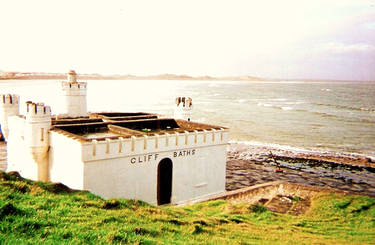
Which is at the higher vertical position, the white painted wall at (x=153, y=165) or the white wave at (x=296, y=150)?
the white painted wall at (x=153, y=165)

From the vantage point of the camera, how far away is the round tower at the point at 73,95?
2419cm

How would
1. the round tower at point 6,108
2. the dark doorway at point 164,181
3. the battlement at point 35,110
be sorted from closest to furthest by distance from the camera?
the battlement at point 35,110 → the dark doorway at point 164,181 → the round tower at point 6,108

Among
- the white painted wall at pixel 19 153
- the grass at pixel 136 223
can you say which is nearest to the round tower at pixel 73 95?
the white painted wall at pixel 19 153

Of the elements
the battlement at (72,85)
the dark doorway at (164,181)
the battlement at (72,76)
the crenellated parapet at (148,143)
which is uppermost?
the battlement at (72,76)

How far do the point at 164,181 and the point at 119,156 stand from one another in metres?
3.39

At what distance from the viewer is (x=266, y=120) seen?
7050cm

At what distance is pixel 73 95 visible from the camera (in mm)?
24375

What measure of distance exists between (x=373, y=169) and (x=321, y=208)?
20.4m

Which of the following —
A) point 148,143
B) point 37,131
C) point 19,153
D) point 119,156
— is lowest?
point 19,153

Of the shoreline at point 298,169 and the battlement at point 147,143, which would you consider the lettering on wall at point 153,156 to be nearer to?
the battlement at point 147,143

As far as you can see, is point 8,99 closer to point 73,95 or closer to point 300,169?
point 73,95

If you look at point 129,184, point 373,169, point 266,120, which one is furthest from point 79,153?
point 266,120

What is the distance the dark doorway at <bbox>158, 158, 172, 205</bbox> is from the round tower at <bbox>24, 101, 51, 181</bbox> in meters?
6.76

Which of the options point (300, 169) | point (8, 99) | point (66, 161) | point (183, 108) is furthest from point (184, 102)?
point (300, 169)
